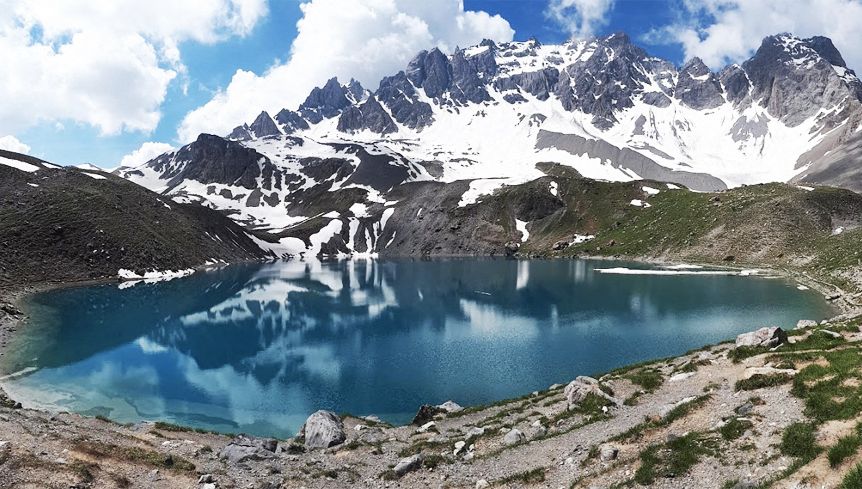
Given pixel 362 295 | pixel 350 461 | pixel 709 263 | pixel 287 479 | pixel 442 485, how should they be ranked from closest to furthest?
1. pixel 442 485
2. pixel 287 479
3. pixel 350 461
4. pixel 362 295
5. pixel 709 263

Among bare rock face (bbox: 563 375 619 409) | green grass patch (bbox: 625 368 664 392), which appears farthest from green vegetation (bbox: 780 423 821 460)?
green grass patch (bbox: 625 368 664 392)

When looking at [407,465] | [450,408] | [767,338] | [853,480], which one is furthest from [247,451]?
[767,338]

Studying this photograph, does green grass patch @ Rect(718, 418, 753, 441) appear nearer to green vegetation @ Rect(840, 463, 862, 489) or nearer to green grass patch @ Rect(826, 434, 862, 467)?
green grass patch @ Rect(826, 434, 862, 467)

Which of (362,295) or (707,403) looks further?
(362,295)

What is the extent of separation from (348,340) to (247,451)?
3983 cm

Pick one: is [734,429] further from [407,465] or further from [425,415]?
[425,415]

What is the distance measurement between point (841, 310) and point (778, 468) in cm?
6044

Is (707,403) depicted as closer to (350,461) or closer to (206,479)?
(350,461)

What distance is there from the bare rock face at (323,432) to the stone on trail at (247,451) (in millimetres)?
2246

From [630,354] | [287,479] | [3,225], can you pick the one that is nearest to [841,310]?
[630,354]

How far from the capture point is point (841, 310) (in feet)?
201

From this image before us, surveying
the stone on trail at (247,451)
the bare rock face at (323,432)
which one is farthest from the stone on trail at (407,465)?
the stone on trail at (247,451)

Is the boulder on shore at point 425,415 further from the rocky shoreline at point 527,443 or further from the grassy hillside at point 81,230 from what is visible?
the grassy hillside at point 81,230

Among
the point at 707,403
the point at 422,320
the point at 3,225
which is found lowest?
the point at 422,320
